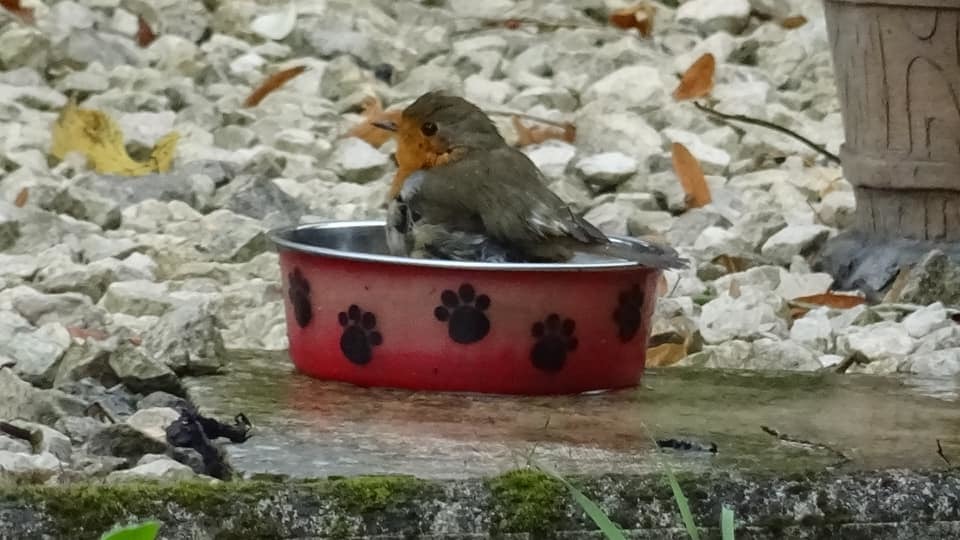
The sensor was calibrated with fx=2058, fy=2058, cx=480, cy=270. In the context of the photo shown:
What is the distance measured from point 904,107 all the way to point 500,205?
1.43m

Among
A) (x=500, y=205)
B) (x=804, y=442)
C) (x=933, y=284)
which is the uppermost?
(x=500, y=205)

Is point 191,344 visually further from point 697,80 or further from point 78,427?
point 697,80

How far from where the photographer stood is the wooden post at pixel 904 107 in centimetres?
422

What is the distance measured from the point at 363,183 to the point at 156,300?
4.18 feet

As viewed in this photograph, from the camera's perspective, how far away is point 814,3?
6812mm

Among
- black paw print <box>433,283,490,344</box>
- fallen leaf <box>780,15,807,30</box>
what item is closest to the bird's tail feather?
black paw print <box>433,283,490,344</box>

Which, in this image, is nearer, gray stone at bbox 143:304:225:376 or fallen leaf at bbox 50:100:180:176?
gray stone at bbox 143:304:225:376

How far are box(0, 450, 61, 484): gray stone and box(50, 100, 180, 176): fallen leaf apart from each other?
2398 mm

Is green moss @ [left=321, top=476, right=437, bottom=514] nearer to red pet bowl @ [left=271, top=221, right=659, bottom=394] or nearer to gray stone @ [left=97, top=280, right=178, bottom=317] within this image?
red pet bowl @ [left=271, top=221, right=659, bottom=394]

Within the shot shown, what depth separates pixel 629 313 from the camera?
2.91 meters

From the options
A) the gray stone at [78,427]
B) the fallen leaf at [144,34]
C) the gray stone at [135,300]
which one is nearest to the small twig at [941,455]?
the gray stone at [78,427]

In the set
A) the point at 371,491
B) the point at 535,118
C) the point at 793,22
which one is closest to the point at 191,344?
the point at 371,491

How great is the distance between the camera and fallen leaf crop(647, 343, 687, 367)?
357 cm

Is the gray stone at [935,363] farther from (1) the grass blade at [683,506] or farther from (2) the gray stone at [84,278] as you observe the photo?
(2) the gray stone at [84,278]
